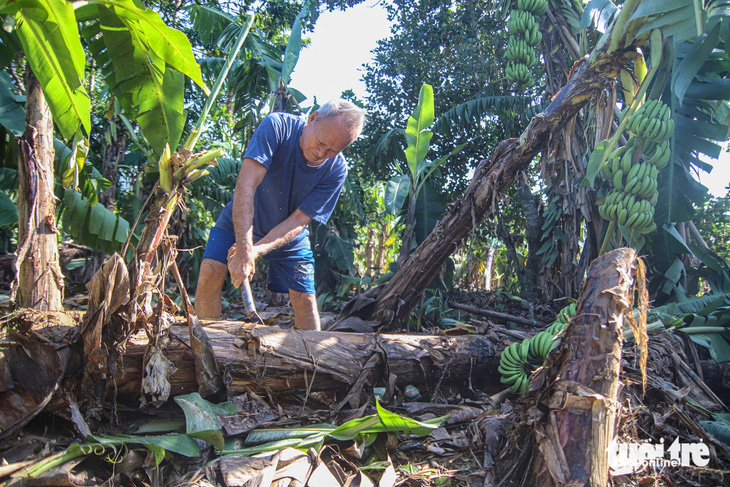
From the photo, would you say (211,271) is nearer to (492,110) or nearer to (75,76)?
(75,76)

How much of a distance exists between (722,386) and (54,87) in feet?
13.8

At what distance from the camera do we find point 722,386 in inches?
110

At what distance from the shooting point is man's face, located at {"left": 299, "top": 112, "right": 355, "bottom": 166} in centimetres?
259

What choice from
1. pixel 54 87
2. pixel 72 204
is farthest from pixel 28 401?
pixel 72 204

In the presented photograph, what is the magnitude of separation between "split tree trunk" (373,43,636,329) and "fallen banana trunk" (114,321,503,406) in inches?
32.1

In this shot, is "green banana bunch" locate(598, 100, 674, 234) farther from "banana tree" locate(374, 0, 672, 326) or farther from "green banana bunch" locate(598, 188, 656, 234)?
"banana tree" locate(374, 0, 672, 326)

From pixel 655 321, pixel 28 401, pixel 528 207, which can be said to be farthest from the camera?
pixel 528 207

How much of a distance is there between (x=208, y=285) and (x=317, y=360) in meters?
1.02

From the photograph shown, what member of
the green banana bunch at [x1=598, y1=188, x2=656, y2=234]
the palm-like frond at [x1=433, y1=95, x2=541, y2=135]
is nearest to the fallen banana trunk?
the green banana bunch at [x1=598, y1=188, x2=656, y2=234]

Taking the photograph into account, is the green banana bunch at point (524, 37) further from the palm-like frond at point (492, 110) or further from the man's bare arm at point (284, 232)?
the man's bare arm at point (284, 232)

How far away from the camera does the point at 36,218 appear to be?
2379mm

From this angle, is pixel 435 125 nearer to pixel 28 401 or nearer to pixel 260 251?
pixel 260 251

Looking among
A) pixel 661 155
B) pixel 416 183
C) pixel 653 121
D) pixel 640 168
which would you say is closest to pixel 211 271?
pixel 416 183

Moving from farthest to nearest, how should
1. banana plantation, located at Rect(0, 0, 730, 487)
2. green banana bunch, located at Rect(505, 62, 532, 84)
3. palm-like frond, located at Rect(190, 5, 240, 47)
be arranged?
1. green banana bunch, located at Rect(505, 62, 532, 84)
2. palm-like frond, located at Rect(190, 5, 240, 47)
3. banana plantation, located at Rect(0, 0, 730, 487)
